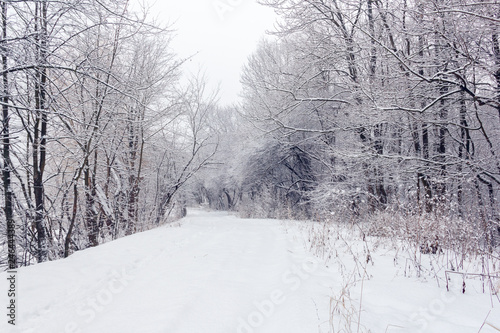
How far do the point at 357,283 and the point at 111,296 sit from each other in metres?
2.78

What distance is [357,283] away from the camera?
3229mm

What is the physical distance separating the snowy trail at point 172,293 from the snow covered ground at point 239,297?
10mm

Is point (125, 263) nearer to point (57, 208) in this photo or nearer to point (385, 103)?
point (57, 208)

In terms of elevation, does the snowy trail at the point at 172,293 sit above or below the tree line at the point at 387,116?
below

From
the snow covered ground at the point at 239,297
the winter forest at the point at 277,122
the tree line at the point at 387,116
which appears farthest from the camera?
the tree line at the point at 387,116

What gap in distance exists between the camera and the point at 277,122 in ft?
32.9

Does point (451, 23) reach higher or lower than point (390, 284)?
higher

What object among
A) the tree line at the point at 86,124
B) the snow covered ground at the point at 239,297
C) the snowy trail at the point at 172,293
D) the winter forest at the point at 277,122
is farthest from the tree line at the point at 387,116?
the tree line at the point at 86,124

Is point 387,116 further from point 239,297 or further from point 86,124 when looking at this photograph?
point 86,124

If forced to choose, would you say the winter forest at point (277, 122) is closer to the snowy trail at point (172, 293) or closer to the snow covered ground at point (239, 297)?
the snow covered ground at point (239, 297)

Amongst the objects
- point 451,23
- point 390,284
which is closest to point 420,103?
point 451,23

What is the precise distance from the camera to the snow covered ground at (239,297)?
88.4 inches

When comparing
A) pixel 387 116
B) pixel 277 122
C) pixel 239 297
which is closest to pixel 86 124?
pixel 239 297

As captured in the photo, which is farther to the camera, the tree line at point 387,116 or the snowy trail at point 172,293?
the tree line at point 387,116
